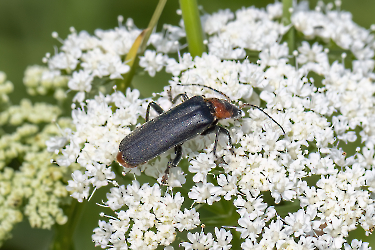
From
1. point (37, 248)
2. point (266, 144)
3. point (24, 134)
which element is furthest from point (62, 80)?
point (266, 144)

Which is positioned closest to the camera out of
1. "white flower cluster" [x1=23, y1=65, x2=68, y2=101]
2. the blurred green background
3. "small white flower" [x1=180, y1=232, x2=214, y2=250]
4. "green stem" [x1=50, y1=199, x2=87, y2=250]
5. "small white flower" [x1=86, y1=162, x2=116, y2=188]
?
"small white flower" [x1=180, y1=232, x2=214, y2=250]

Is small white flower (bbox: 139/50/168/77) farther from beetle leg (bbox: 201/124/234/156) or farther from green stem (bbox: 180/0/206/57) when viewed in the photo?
beetle leg (bbox: 201/124/234/156)

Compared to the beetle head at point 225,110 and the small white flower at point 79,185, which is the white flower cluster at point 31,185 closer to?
the small white flower at point 79,185

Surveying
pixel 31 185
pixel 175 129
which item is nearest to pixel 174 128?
pixel 175 129

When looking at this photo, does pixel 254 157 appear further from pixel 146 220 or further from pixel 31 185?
pixel 31 185

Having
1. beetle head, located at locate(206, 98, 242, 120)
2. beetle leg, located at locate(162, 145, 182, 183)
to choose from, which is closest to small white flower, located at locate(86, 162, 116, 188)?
beetle leg, located at locate(162, 145, 182, 183)

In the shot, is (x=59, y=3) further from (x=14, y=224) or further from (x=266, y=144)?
(x=266, y=144)

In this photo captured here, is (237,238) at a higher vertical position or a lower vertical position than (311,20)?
lower
